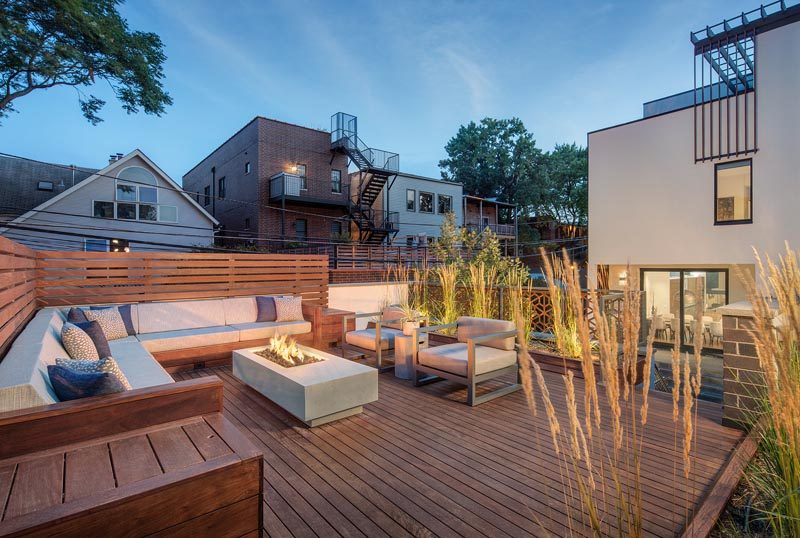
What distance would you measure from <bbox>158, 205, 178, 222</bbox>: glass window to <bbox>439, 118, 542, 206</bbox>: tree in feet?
57.4

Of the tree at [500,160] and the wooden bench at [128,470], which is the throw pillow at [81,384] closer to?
the wooden bench at [128,470]

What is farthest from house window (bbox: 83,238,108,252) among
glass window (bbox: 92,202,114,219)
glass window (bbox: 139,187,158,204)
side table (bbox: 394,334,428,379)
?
side table (bbox: 394,334,428,379)

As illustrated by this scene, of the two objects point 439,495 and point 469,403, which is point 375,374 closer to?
point 469,403

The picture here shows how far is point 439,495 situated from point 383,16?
1058 centimetres

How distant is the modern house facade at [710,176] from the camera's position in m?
6.18

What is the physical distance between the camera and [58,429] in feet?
5.40

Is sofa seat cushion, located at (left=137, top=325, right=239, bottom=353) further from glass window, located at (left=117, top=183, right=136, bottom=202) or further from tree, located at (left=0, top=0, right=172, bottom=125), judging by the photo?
glass window, located at (left=117, top=183, right=136, bottom=202)

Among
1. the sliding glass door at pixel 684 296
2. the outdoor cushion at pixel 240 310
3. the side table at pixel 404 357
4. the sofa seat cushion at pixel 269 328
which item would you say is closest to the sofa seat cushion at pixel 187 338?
the sofa seat cushion at pixel 269 328

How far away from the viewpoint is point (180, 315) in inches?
194

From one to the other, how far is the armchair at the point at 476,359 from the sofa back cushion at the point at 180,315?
2.92 metres

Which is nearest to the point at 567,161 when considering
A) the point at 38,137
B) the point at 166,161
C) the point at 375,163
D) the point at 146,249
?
the point at 375,163

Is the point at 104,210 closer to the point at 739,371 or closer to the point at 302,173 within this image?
the point at 302,173

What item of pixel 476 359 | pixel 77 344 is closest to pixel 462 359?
pixel 476 359

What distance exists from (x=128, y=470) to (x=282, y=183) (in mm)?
12756
